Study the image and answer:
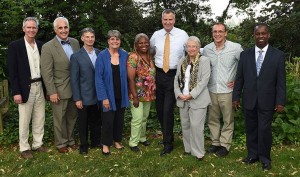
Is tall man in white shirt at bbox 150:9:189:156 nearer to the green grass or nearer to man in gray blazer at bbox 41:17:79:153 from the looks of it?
the green grass

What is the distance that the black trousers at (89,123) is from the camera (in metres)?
5.50

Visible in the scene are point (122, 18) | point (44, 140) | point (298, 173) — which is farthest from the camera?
point (122, 18)

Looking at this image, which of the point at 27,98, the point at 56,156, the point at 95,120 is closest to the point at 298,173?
the point at 95,120

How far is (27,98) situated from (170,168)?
2452mm

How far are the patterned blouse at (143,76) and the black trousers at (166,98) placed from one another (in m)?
0.10

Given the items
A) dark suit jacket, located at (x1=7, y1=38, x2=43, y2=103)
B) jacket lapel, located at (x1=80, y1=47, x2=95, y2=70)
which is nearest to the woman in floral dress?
jacket lapel, located at (x1=80, y1=47, x2=95, y2=70)

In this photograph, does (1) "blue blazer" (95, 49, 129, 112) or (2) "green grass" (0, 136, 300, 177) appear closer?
(2) "green grass" (0, 136, 300, 177)

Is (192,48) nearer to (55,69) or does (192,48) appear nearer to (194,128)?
(194,128)

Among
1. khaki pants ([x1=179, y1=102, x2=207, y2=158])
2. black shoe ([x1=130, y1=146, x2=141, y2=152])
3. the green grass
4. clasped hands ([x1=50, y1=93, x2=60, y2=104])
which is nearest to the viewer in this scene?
the green grass

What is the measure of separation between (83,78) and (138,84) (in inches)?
34.5

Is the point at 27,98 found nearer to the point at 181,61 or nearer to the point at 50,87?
the point at 50,87

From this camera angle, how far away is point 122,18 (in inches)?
562

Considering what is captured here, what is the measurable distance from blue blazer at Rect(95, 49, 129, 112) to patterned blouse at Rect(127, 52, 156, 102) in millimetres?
136

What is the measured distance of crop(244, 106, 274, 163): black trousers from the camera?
4672mm
